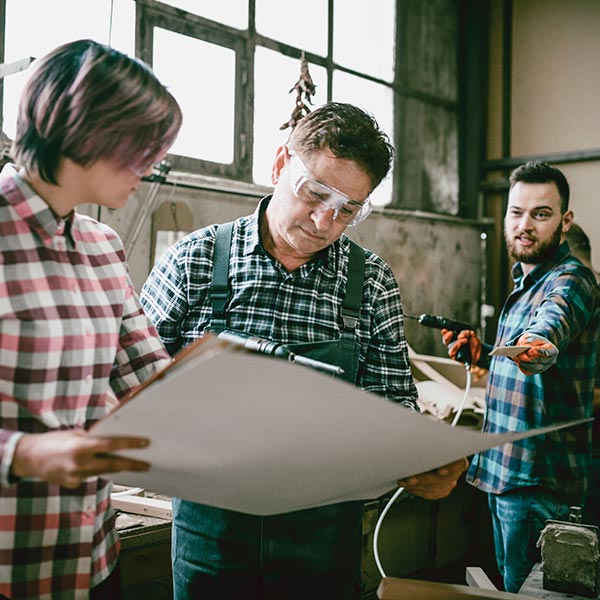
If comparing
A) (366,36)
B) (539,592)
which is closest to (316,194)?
(539,592)

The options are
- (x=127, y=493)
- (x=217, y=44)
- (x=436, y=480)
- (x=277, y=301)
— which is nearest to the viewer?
(x=436, y=480)

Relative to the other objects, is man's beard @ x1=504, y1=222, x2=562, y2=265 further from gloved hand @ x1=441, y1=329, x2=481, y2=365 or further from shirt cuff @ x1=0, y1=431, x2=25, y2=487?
shirt cuff @ x1=0, y1=431, x2=25, y2=487

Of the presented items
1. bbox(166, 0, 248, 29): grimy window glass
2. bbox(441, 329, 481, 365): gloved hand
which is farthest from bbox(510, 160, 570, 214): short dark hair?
bbox(166, 0, 248, 29): grimy window glass

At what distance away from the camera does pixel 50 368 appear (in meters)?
0.96

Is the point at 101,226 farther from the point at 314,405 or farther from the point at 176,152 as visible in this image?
the point at 176,152

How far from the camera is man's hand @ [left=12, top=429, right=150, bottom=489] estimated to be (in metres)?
0.77

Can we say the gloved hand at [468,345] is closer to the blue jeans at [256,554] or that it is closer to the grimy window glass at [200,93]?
the blue jeans at [256,554]

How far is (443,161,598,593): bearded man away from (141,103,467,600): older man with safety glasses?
33.7 inches

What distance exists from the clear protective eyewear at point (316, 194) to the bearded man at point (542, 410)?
988 mm

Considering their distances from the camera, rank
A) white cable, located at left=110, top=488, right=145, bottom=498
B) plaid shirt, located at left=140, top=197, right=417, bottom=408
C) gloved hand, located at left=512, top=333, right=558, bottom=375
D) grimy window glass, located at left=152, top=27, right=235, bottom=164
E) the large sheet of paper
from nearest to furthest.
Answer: the large sheet of paper < plaid shirt, located at left=140, top=197, right=417, bottom=408 < gloved hand, located at left=512, top=333, right=558, bottom=375 < white cable, located at left=110, top=488, right=145, bottom=498 < grimy window glass, located at left=152, top=27, right=235, bottom=164

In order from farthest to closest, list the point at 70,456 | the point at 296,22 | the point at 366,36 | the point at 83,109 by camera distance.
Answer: the point at 366,36, the point at 296,22, the point at 83,109, the point at 70,456

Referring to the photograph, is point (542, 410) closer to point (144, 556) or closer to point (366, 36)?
point (144, 556)

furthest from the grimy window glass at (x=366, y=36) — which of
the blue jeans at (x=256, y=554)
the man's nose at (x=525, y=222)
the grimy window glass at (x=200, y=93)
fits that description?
the blue jeans at (x=256, y=554)

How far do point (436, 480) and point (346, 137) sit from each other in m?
0.72
